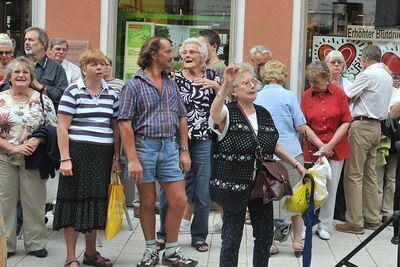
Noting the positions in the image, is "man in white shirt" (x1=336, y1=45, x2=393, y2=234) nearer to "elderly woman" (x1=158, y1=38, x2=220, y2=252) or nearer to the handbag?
"elderly woman" (x1=158, y1=38, x2=220, y2=252)

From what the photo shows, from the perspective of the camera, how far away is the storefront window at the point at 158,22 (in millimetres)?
9312

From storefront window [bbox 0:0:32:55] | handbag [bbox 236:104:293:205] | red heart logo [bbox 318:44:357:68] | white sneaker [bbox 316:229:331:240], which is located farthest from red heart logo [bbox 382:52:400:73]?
storefront window [bbox 0:0:32:55]

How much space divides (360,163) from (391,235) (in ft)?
2.71

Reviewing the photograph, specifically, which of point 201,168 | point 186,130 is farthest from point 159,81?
point 201,168

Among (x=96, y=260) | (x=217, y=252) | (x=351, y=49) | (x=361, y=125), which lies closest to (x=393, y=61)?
(x=351, y=49)

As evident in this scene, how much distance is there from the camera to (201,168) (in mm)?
6770

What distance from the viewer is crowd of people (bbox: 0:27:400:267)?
5.33 metres

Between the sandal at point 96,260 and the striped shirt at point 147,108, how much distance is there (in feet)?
3.79

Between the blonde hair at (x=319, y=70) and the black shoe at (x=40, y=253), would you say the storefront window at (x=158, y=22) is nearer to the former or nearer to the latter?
the blonde hair at (x=319, y=70)

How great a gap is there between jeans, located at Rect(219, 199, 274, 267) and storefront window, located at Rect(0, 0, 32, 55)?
201 inches

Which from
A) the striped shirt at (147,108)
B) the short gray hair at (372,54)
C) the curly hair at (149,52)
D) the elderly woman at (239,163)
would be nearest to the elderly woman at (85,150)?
the striped shirt at (147,108)

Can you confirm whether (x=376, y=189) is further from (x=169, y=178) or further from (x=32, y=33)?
(x=32, y=33)

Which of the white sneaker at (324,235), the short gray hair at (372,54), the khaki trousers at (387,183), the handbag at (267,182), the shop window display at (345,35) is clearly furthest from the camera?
the shop window display at (345,35)

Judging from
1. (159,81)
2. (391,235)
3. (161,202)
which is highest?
(159,81)
